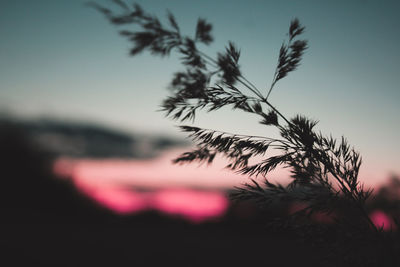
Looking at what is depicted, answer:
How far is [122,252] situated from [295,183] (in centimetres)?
2442

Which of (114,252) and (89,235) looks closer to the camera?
(114,252)

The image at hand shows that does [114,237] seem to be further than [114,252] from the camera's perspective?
Yes

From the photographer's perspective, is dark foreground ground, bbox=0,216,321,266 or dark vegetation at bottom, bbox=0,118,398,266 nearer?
dark vegetation at bottom, bbox=0,118,398,266

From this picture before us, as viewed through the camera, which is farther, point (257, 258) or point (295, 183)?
point (257, 258)

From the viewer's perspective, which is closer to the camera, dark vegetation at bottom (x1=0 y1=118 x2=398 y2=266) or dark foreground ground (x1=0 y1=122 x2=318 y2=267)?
dark vegetation at bottom (x1=0 y1=118 x2=398 y2=266)

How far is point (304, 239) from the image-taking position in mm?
1661

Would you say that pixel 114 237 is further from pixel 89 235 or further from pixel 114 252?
pixel 114 252

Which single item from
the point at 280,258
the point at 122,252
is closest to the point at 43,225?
the point at 122,252

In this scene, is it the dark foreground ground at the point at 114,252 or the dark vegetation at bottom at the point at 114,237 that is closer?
the dark vegetation at bottom at the point at 114,237

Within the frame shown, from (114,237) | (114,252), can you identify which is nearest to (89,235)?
(114,237)

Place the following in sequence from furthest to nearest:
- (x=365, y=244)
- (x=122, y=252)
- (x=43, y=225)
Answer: (x=43, y=225), (x=122, y=252), (x=365, y=244)

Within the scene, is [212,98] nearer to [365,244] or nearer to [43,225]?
[365,244]

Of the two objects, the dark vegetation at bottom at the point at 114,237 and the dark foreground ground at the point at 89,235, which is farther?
the dark foreground ground at the point at 89,235

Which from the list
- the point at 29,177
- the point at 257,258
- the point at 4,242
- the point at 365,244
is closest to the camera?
the point at 365,244
